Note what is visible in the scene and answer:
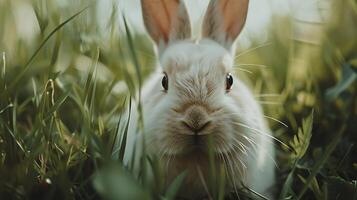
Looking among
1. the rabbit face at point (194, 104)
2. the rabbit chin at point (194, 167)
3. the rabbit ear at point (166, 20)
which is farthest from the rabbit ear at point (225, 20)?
the rabbit chin at point (194, 167)

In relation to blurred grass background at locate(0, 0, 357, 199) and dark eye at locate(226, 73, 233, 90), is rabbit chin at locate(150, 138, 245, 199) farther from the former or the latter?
dark eye at locate(226, 73, 233, 90)

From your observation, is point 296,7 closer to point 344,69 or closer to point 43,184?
point 344,69

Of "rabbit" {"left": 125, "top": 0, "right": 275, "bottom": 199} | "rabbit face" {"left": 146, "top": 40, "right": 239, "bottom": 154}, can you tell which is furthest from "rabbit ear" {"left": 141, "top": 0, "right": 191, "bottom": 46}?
"rabbit face" {"left": 146, "top": 40, "right": 239, "bottom": 154}

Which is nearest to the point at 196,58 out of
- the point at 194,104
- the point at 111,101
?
the point at 194,104

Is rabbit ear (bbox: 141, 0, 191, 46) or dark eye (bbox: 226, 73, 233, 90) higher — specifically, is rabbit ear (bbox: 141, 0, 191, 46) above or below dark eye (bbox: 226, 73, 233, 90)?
above

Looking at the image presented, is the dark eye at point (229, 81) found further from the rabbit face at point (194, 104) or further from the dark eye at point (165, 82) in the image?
the dark eye at point (165, 82)

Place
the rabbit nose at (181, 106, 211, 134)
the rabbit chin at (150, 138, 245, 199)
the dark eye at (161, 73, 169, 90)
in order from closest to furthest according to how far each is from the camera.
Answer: the rabbit nose at (181, 106, 211, 134) < the rabbit chin at (150, 138, 245, 199) < the dark eye at (161, 73, 169, 90)

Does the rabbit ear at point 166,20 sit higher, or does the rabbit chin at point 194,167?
the rabbit ear at point 166,20
